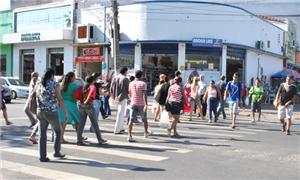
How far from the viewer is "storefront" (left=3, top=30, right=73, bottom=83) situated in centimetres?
3406

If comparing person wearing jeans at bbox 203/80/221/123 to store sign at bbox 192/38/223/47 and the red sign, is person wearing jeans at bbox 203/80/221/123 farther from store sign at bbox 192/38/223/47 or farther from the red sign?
the red sign

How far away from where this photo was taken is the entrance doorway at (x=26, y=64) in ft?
123

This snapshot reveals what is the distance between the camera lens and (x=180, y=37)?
29672 mm

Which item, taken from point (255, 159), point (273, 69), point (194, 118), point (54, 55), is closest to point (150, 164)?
Result: point (255, 159)

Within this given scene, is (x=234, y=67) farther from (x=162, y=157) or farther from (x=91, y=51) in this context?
(x=162, y=157)

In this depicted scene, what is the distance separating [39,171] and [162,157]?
2.59 metres

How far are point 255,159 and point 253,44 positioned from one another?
2458 cm

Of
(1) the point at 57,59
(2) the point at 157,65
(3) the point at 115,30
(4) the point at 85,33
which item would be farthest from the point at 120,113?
(1) the point at 57,59

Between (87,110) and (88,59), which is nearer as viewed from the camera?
(87,110)

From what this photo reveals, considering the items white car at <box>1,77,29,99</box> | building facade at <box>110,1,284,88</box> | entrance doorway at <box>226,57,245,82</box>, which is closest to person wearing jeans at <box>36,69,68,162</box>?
building facade at <box>110,1,284,88</box>

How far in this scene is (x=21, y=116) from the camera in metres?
17.7

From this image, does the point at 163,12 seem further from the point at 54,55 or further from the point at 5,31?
the point at 5,31

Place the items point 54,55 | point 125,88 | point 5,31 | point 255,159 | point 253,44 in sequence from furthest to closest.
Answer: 1. point 5,31
2. point 54,55
3. point 253,44
4. point 125,88
5. point 255,159

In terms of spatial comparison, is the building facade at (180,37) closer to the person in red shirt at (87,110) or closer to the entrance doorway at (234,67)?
the entrance doorway at (234,67)
